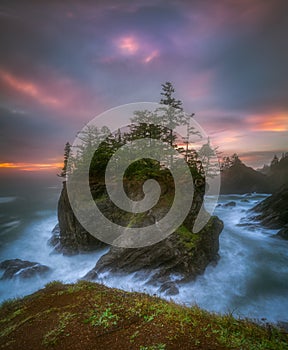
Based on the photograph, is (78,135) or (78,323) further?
(78,135)

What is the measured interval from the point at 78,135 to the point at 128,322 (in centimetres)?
2357

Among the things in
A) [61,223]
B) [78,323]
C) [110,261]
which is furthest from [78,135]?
[78,323]

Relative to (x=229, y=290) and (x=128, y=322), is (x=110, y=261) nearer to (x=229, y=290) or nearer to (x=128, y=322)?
(x=229, y=290)

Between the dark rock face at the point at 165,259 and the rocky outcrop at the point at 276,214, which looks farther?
the rocky outcrop at the point at 276,214


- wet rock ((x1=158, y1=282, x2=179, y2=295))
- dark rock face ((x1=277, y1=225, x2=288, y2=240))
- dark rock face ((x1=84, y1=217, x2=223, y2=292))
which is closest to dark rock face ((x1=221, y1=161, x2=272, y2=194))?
dark rock face ((x1=277, y1=225, x2=288, y2=240))

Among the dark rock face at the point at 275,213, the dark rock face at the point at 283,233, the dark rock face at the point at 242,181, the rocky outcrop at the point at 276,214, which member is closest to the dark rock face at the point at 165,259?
the dark rock face at the point at 283,233

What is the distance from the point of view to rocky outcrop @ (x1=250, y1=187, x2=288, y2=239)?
27.5m

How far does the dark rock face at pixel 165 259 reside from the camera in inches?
589

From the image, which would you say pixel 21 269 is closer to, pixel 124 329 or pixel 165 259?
pixel 165 259

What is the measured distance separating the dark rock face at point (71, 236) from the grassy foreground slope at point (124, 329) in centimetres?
1402

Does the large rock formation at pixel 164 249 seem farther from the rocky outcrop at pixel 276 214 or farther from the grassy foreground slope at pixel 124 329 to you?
the rocky outcrop at pixel 276 214

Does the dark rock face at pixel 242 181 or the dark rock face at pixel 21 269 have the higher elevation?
the dark rock face at pixel 242 181

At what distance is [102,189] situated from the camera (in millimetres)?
23016

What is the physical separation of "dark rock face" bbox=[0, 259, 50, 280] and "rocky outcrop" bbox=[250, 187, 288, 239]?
1159 inches
